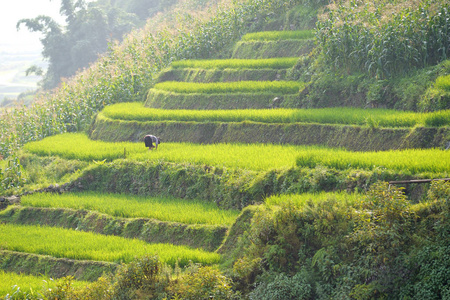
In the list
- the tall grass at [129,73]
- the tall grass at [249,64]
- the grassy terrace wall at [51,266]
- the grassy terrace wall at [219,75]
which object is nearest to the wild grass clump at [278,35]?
the tall grass at [249,64]

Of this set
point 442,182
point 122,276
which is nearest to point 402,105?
point 442,182

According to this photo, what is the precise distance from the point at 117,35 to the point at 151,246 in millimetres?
31208

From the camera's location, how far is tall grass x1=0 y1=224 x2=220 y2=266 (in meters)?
8.24

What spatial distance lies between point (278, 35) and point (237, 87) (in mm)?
4209

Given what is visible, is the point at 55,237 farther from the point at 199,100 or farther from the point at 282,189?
the point at 199,100

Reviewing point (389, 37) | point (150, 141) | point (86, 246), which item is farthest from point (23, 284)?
point (389, 37)

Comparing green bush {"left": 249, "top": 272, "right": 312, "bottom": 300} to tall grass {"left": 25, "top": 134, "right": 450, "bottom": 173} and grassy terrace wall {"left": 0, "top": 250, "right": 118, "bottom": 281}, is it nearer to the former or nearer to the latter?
tall grass {"left": 25, "top": 134, "right": 450, "bottom": 173}

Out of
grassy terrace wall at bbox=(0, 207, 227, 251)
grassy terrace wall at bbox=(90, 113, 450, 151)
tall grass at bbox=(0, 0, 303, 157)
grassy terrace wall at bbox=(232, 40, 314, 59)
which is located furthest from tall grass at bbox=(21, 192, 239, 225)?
grassy terrace wall at bbox=(232, 40, 314, 59)

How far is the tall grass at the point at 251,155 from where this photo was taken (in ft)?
26.5

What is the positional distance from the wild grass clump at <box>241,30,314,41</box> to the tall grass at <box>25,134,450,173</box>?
6.79 meters

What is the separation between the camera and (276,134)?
12492 mm

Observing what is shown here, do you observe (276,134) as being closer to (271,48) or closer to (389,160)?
(389,160)

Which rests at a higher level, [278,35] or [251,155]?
[278,35]

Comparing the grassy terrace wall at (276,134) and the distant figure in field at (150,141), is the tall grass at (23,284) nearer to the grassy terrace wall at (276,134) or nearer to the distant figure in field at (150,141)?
the distant figure in field at (150,141)
